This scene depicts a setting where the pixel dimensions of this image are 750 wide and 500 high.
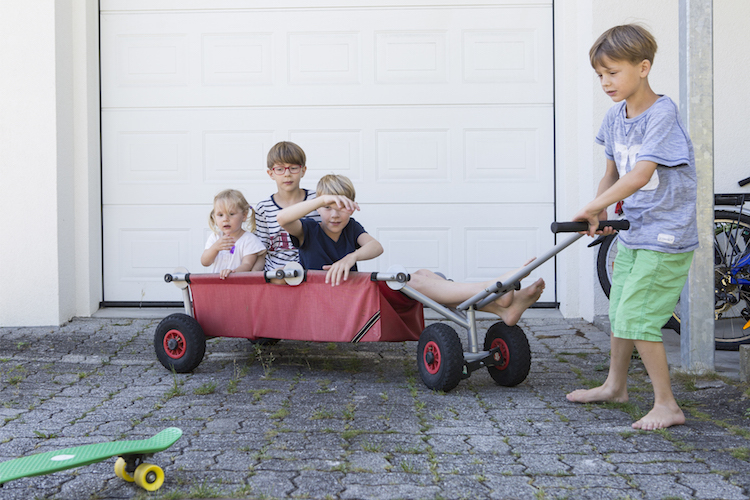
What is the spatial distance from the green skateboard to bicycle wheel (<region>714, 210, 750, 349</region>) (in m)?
3.37

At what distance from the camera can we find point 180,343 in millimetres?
3463

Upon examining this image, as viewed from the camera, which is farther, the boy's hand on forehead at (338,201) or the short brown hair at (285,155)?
the short brown hair at (285,155)

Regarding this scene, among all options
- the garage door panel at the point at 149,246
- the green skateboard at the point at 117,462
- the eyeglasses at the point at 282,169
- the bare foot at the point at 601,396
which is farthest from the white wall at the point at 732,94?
the green skateboard at the point at 117,462

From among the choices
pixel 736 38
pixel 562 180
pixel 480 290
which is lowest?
pixel 480 290

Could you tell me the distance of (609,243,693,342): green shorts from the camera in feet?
8.49

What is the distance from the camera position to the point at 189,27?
5207 mm

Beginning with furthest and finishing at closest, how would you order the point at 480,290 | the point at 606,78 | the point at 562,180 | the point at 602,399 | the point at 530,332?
the point at 562,180
the point at 530,332
the point at 480,290
the point at 602,399
the point at 606,78

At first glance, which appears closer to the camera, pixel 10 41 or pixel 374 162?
pixel 10 41

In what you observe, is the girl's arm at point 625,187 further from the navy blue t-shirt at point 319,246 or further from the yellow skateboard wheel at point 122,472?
the yellow skateboard wheel at point 122,472

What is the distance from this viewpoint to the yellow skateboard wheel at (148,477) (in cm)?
191

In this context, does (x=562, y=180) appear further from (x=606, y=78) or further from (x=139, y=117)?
(x=139, y=117)

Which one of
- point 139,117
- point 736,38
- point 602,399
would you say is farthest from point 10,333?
point 736,38

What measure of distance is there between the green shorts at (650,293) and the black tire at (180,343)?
78.4 inches

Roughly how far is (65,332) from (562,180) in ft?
12.0
